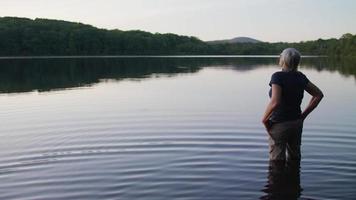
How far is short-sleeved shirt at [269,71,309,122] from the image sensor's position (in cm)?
902

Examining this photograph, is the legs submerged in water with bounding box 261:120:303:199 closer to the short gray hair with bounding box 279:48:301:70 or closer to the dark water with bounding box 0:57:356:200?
the dark water with bounding box 0:57:356:200

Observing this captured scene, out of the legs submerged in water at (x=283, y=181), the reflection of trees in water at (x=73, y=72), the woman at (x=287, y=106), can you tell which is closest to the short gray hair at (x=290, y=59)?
the woman at (x=287, y=106)

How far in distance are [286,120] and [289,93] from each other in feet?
1.91

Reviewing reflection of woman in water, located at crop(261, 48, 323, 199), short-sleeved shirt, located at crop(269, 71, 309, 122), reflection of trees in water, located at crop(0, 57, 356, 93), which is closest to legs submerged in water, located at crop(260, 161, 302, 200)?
reflection of woman in water, located at crop(261, 48, 323, 199)

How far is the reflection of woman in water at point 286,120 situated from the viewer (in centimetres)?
903

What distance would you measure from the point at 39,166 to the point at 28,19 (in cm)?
17901

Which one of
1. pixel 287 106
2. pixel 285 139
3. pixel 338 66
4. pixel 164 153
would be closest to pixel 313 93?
pixel 287 106

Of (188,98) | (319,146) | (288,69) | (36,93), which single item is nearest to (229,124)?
(319,146)

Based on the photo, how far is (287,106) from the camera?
933 cm

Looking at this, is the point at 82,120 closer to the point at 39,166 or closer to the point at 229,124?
the point at 229,124

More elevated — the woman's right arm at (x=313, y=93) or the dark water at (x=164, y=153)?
the woman's right arm at (x=313, y=93)

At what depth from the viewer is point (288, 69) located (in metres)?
9.07

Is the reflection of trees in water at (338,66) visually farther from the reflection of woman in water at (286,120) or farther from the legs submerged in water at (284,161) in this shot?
the reflection of woman in water at (286,120)

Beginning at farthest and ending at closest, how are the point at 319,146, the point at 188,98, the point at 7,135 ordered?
the point at 188,98
the point at 7,135
the point at 319,146
